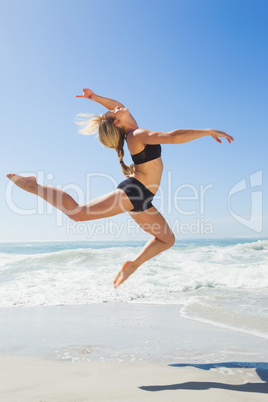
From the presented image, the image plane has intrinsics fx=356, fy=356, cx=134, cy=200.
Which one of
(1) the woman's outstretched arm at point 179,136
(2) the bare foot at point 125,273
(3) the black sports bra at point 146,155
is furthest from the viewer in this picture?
(2) the bare foot at point 125,273

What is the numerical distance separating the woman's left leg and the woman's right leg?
Answer: 0.30 meters

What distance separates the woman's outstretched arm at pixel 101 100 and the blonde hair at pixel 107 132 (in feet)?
1.11

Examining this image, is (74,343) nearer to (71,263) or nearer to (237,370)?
(237,370)

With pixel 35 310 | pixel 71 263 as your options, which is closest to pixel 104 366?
pixel 35 310

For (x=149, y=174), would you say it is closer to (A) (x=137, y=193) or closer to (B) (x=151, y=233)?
(A) (x=137, y=193)

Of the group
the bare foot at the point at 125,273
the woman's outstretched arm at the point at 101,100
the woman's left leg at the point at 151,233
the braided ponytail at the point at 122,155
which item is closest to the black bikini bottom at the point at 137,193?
the woman's left leg at the point at 151,233

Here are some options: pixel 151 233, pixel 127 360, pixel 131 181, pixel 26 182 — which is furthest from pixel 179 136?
pixel 127 360

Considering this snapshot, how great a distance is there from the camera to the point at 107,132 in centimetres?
411

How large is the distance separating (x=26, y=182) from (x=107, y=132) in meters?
1.08

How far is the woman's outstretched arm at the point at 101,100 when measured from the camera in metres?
4.42

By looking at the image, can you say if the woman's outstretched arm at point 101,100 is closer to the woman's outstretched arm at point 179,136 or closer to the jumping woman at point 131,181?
the jumping woman at point 131,181

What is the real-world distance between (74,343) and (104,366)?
2.94ft

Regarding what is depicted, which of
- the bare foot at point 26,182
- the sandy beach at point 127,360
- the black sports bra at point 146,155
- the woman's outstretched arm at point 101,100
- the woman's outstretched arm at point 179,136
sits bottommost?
the sandy beach at point 127,360

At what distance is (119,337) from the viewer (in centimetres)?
438
